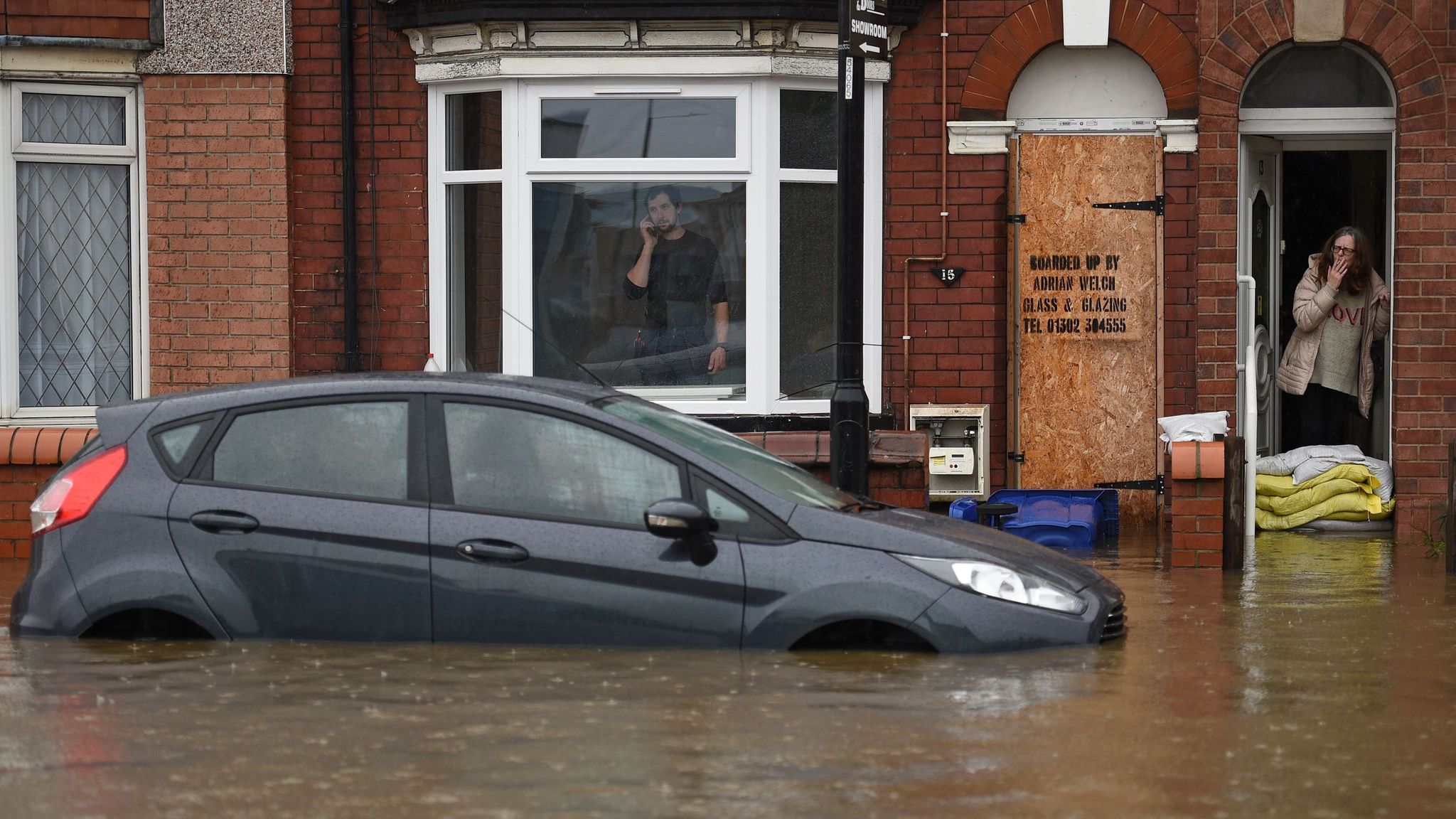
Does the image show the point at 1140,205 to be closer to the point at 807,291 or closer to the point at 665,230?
the point at 807,291

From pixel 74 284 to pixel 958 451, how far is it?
20.3 ft

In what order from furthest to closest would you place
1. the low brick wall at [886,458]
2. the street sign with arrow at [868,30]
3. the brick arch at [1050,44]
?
the brick arch at [1050,44] → the low brick wall at [886,458] → the street sign with arrow at [868,30]

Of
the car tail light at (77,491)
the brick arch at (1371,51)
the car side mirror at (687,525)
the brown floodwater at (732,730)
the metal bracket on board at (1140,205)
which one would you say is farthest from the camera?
the metal bracket on board at (1140,205)

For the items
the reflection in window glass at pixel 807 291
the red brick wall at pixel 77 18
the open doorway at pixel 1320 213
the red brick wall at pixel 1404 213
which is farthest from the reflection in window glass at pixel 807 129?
the red brick wall at pixel 77 18

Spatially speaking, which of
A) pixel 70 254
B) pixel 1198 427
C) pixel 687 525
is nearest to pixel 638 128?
pixel 70 254

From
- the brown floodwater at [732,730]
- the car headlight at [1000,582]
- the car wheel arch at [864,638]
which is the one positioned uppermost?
the car headlight at [1000,582]

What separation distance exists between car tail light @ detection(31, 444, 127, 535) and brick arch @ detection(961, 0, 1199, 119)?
733 centimetres

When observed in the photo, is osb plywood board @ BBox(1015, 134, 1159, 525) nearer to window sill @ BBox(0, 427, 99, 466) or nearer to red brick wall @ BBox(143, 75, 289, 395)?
red brick wall @ BBox(143, 75, 289, 395)

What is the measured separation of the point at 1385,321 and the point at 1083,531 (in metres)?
2.90

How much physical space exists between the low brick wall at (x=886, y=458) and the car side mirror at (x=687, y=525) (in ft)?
15.2

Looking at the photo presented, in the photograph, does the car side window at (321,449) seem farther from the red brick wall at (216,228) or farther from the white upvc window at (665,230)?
the red brick wall at (216,228)

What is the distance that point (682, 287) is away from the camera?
13570mm

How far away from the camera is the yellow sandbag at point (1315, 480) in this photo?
13258mm

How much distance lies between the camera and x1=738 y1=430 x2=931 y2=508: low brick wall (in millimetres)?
12086
